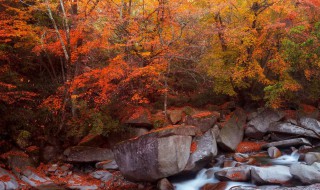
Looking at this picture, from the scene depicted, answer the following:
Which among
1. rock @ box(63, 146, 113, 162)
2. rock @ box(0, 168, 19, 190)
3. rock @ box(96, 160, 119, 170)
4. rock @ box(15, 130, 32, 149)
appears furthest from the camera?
rock @ box(63, 146, 113, 162)

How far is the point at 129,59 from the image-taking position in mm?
13906

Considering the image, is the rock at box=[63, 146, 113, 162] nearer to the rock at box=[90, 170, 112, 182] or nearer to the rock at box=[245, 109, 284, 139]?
the rock at box=[90, 170, 112, 182]

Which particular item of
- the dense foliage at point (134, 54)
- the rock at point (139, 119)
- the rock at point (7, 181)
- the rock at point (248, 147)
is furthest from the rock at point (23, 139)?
the rock at point (248, 147)

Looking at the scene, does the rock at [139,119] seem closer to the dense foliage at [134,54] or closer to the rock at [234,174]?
the dense foliage at [134,54]

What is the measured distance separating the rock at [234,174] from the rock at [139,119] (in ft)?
14.8

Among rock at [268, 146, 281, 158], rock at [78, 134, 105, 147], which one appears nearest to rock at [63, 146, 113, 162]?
rock at [78, 134, 105, 147]

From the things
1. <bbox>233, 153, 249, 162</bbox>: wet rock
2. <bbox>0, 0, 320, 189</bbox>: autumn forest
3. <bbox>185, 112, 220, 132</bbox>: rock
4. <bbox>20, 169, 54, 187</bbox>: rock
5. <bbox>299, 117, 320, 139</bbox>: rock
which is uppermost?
<bbox>0, 0, 320, 189</bbox>: autumn forest

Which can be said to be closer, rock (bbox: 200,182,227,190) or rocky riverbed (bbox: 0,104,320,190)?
rock (bbox: 200,182,227,190)

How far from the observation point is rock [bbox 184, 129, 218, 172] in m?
11.4

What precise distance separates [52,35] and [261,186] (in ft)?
40.5

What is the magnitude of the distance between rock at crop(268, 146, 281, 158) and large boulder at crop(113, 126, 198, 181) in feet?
15.2

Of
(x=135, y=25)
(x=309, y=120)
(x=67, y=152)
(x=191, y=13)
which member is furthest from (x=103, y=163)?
(x=309, y=120)

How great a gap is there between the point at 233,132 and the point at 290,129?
10.4 feet

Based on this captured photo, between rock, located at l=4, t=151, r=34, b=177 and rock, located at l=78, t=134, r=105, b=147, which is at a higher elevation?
rock, located at l=78, t=134, r=105, b=147
